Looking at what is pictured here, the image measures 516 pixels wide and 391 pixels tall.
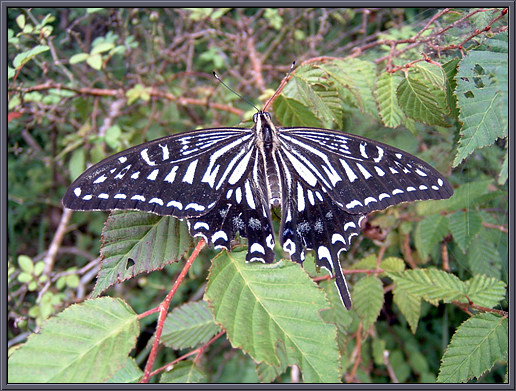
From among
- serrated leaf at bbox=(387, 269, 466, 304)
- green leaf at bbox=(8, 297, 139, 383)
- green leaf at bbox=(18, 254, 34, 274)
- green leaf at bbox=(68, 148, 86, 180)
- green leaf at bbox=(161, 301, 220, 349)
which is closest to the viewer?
green leaf at bbox=(8, 297, 139, 383)

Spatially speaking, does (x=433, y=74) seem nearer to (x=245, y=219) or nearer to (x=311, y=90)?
(x=311, y=90)

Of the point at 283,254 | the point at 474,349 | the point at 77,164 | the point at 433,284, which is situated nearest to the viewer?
the point at 474,349

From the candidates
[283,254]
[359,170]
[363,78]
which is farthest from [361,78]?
[283,254]

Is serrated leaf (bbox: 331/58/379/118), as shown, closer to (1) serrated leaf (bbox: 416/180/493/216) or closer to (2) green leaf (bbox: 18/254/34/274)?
(1) serrated leaf (bbox: 416/180/493/216)

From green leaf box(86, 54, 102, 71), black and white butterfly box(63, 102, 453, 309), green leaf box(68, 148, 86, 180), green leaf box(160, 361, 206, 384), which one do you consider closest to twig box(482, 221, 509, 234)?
black and white butterfly box(63, 102, 453, 309)

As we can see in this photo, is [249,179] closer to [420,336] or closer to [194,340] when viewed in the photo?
[194,340]

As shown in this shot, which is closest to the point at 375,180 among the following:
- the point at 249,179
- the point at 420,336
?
the point at 249,179
